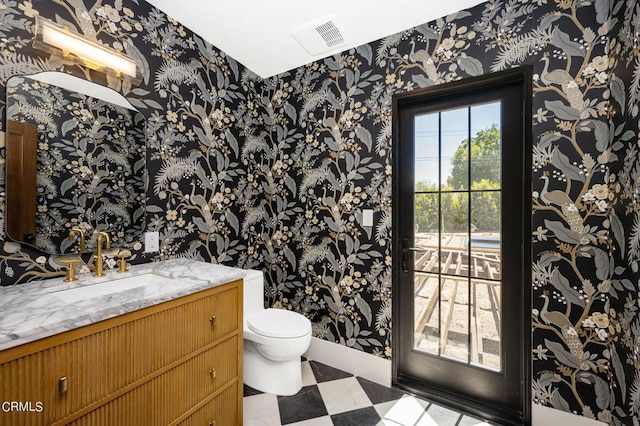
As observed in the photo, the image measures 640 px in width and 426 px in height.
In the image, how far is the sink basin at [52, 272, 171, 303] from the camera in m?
1.28

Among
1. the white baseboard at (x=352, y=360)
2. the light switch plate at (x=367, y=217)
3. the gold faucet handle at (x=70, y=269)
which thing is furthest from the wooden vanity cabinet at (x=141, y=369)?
the light switch plate at (x=367, y=217)

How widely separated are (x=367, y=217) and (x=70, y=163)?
1.81m

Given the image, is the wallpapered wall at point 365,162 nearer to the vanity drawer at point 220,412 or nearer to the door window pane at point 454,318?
the door window pane at point 454,318

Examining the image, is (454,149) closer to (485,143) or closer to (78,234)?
(485,143)

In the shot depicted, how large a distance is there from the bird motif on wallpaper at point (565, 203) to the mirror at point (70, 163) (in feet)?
7.83

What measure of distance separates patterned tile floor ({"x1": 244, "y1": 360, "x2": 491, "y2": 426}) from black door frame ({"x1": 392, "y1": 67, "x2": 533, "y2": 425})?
0.08m

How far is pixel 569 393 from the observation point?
59.5 inches

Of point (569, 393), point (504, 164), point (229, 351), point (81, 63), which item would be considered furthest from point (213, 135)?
point (569, 393)

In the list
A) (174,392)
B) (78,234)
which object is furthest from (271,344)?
(78,234)

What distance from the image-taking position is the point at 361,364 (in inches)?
84.2

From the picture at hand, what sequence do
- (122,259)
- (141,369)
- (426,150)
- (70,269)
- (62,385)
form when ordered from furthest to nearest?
(426,150), (122,259), (70,269), (141,369), (62,385)

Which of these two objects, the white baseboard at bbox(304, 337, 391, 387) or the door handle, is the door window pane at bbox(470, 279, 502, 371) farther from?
the white baseboard at bbox(304, 337, 391, 387)

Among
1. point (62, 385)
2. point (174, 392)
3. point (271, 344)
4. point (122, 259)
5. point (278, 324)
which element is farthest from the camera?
point (278, 324)

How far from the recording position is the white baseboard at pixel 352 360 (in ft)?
6.72
